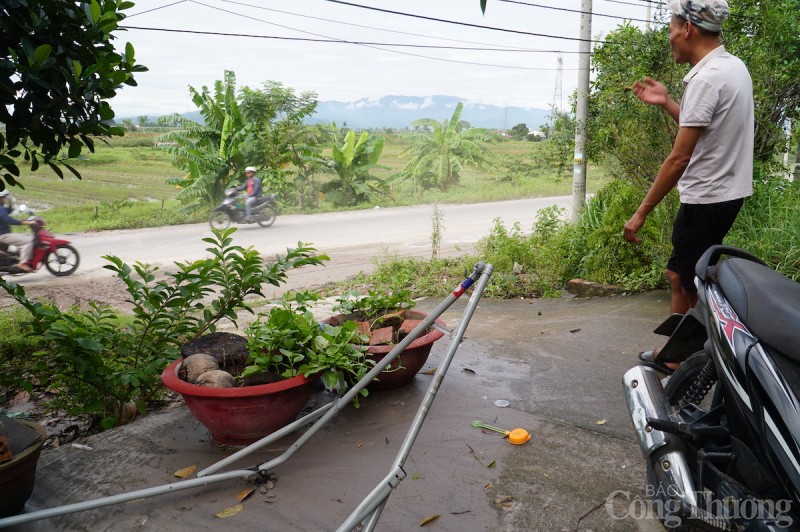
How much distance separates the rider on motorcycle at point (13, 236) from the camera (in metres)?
4.58

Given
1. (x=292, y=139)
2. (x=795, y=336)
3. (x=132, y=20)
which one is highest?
(x=132, y=20)

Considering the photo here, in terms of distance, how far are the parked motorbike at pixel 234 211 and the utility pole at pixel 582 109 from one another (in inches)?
166

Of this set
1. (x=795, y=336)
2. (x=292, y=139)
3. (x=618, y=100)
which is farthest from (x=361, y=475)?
(x=618, y=100)

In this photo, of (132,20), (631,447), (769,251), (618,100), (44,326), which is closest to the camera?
(631,447)

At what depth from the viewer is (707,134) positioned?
2.90 m

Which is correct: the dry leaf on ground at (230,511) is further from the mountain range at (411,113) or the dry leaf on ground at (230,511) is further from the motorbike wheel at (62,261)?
the mountain range at (411,113)

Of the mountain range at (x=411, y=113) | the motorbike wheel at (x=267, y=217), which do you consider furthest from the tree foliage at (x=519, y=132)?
the motorbike wheel at (x=267, y=217)

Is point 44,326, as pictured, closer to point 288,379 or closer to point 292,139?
point 288,379

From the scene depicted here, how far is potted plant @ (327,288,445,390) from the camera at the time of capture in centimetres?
325

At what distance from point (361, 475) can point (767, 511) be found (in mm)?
1512

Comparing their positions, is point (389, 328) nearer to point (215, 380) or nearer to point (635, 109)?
point (215, 380)

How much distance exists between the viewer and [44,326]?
3002 millimetres

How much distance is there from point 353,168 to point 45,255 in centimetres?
357

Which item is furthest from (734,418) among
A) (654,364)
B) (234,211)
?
(234,211)
